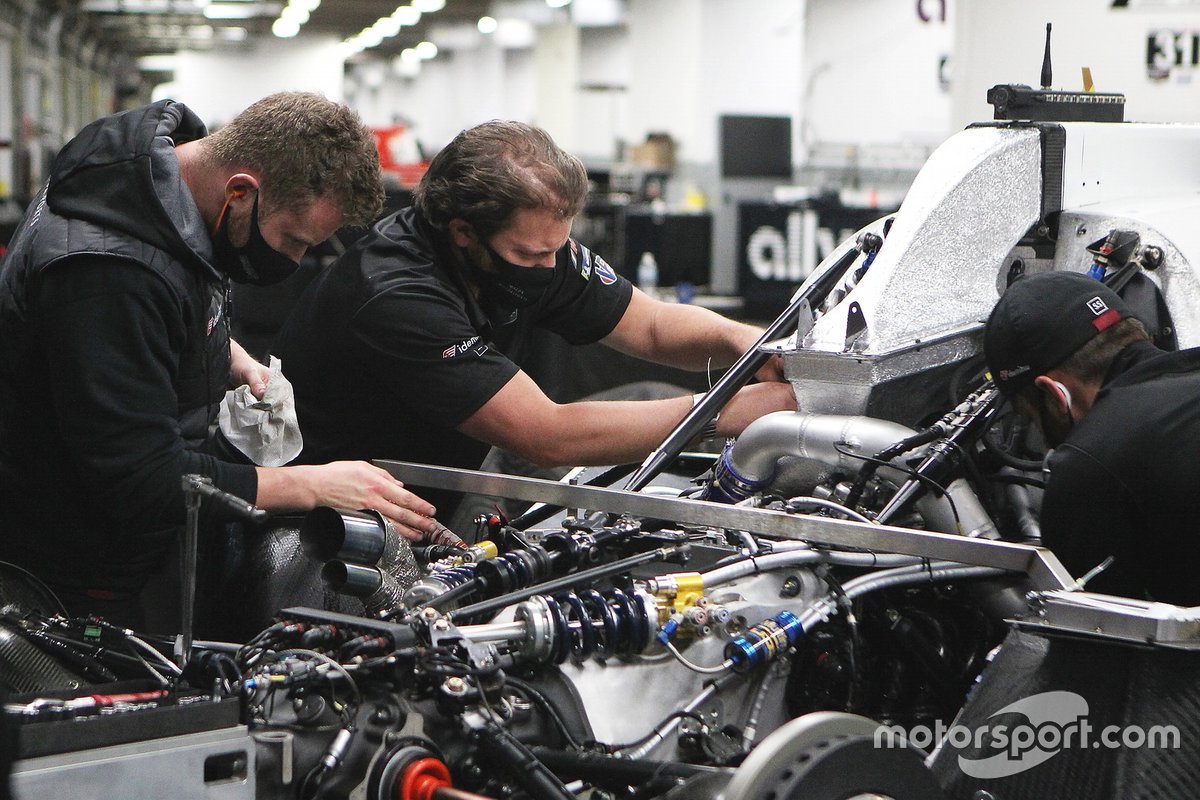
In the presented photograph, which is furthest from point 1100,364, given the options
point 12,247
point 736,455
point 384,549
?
point 12,247

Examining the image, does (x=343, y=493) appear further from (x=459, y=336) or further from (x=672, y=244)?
(x=672, y=244)

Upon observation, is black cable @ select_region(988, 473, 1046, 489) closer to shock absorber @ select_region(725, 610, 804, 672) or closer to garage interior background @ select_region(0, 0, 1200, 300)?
shock absorber @ select_region(725, 610, 804, 672)

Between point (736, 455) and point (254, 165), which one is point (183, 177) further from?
point (736, 455)

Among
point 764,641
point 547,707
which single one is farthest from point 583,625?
point 764,641

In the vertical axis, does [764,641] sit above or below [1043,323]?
below

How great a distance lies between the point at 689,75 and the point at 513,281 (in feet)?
46.4

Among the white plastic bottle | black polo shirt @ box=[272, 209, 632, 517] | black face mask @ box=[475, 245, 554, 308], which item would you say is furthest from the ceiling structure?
black face mask @ box=[475, 245, 554, 308]

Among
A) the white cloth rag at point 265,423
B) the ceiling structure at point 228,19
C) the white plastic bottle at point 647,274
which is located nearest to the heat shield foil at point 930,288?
the white cloth rag at point 265,423

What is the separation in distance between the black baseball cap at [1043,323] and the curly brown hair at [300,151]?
3.62 feet

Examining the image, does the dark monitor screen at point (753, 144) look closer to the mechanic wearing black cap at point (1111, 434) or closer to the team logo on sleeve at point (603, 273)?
the team logo on sleeve at point (603, 273)

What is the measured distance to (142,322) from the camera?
2.16 m

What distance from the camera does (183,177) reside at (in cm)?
239

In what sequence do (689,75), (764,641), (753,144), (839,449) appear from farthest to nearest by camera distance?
(689,75), (753,144), (839,449), (764,641)

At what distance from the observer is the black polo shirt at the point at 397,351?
269cm
